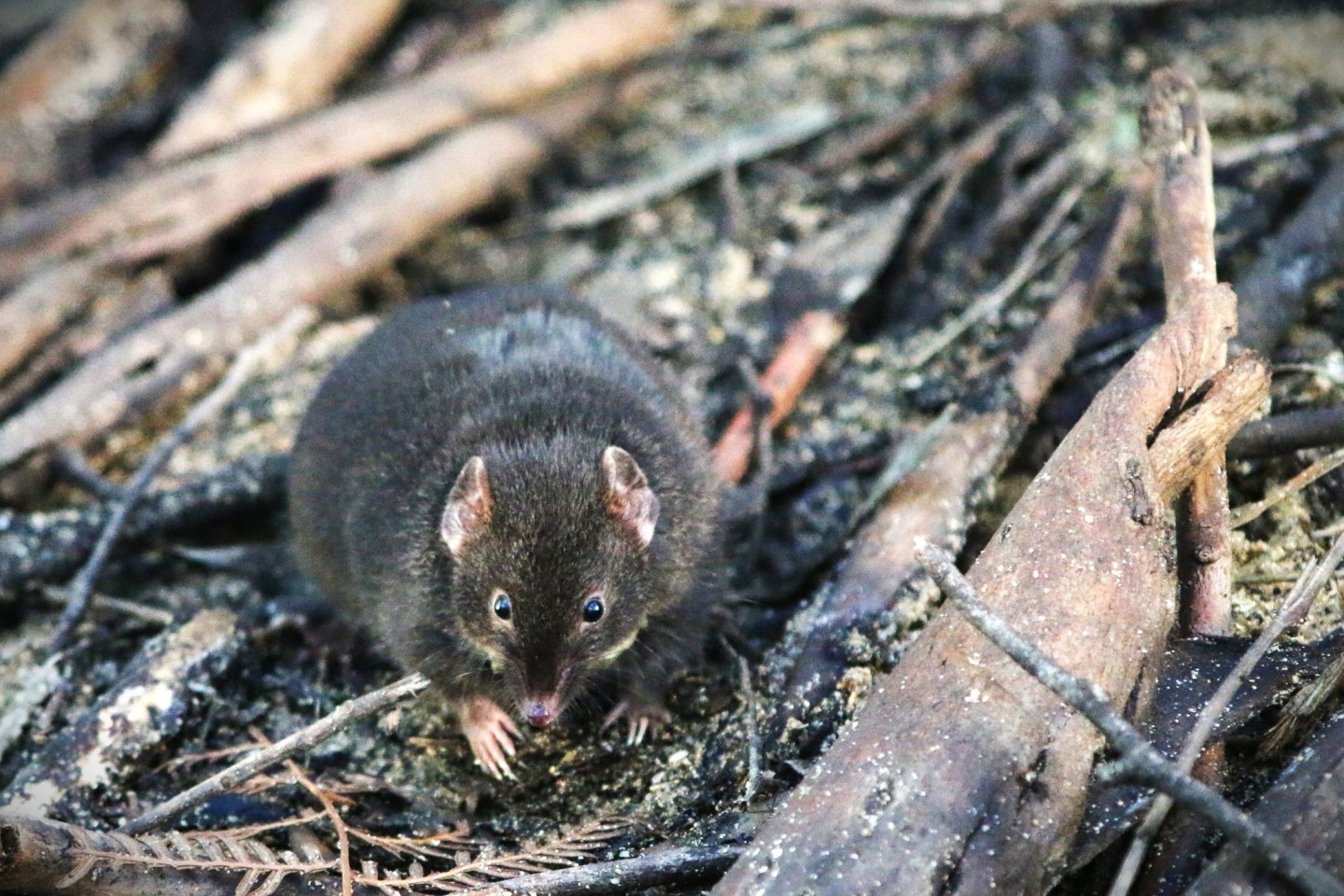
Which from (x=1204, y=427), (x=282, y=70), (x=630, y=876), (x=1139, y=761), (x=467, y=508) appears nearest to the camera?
(x=1139, y=761)

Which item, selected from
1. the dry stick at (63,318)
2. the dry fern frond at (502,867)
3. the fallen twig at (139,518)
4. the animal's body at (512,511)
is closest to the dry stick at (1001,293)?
the animal's body at (512,511)

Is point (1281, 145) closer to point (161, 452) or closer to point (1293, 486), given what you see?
point (1293, 486)

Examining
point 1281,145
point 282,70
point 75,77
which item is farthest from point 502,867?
point 75,77

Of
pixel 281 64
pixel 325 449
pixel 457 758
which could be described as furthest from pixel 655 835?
pixel 281 64

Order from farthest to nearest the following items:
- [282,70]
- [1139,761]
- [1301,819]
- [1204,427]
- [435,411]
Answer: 1. [282,70]
2. [435,411]
3. [1204,427]
4. [1301,819]
5. [1139,761]

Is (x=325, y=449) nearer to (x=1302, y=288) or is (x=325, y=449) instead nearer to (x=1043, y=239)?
(x=1043, y=239)

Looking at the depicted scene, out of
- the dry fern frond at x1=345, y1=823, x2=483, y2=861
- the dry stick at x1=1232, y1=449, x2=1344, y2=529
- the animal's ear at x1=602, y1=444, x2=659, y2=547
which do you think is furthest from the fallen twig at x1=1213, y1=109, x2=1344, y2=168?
the dry fern frond at x1=345, y1=823, x2=483, y2=861
